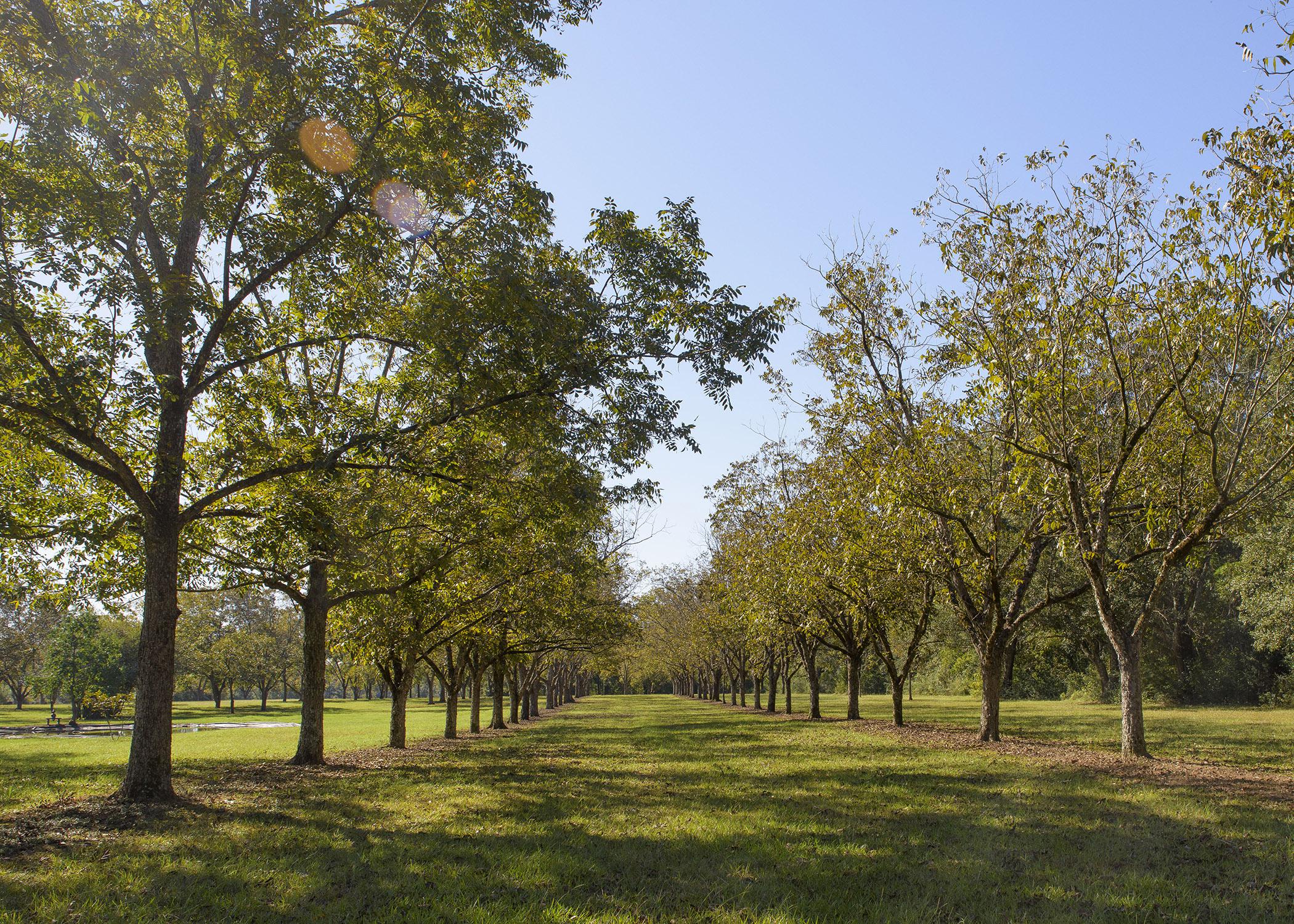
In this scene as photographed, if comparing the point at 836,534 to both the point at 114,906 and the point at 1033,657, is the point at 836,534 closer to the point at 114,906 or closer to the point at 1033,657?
the point at 114,906

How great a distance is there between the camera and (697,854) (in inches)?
310

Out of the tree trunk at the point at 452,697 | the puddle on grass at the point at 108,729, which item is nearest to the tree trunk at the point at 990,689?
the tree trunk at the point at 452,697

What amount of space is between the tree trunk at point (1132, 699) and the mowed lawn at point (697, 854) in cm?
287

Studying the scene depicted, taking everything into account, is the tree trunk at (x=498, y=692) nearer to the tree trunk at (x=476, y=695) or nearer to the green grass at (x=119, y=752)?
the tree trunk at (x=476, y=695)

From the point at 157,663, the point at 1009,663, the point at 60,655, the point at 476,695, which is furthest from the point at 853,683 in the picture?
the point at 60,655

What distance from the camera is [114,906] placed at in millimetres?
6234

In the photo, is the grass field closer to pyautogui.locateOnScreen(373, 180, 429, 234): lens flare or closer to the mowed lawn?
the mowed lawn

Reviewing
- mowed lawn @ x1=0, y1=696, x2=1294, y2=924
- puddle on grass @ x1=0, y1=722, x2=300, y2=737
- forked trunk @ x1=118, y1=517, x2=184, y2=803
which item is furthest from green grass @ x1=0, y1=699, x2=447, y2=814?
mowed lawn @ x1=0, y1=696, x2=1294, y2=924

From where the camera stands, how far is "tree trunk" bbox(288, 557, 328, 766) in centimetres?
1762

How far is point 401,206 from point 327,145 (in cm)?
141

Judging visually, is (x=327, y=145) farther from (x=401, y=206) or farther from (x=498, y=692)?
(x=498, y=692)

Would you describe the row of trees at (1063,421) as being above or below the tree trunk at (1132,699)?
above

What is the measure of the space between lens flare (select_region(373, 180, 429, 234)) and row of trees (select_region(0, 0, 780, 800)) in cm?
7

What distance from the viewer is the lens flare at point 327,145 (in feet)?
36.6
